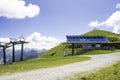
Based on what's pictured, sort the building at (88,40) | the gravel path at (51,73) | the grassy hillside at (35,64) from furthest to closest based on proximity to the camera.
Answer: the building at (88,40), the grassy hillside at (35,64), the gravel path at (51,73)

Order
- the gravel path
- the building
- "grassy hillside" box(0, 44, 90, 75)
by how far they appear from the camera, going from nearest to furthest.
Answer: the gravel path
"grassy hillside" box(0, 44, 90, 75)
the building

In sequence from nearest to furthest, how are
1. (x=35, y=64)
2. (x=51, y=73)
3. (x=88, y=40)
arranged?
(x=51, y=73) → (x=35, y=64) → (x=88, y=40)

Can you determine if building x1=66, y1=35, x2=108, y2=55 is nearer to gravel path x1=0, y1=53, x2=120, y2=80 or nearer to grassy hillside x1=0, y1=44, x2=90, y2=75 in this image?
grassy hillside x1=0, y1=44, x2=90, y2=75

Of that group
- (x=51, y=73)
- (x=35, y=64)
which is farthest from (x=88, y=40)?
(x=51, y=73)

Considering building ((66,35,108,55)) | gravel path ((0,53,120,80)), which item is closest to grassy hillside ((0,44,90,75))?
gravel path ((0,53,120,80))

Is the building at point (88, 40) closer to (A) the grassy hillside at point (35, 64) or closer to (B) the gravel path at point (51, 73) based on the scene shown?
(A) the grassy hillside at point (35, 64)

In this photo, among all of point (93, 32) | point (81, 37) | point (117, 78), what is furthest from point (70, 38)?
point (117, 78)

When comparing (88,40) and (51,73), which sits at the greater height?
(88,40)

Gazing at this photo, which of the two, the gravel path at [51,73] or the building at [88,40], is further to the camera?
the building at [88,40]

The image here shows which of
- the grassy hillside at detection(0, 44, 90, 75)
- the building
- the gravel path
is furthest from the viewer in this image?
the building

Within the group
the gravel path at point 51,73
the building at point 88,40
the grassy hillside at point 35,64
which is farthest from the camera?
the building at point 88,40

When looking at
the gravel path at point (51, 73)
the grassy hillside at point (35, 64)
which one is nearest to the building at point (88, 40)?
the grassy hillside at point (35, 64)

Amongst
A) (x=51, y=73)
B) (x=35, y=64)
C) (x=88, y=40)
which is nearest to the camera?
(x=51, y=73)

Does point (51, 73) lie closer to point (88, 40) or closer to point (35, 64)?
point (35, 64)
